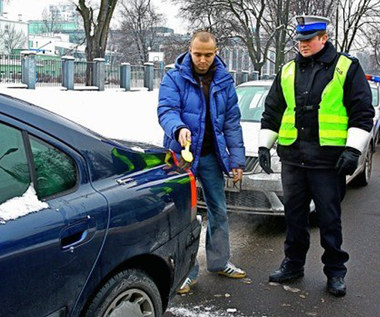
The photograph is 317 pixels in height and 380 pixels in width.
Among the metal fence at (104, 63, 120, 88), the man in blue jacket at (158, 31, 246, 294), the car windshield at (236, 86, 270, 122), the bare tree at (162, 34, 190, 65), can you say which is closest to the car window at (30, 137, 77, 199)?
the man in blue jacket at (158, 31, 246, 294)

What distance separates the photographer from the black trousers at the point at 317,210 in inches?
147

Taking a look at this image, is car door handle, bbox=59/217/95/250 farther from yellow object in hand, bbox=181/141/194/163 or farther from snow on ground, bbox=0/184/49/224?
yellow object in hand, bbox=181/141/194/163

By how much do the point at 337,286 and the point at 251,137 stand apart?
7.23 feet

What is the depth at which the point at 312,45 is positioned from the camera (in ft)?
11.9

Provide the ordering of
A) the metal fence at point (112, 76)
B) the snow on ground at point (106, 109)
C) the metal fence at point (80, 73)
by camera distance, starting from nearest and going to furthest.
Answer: the snow on ground at point (106, 109)
the metal fence at point (80, 73)
the metal fence at point (112, 76)

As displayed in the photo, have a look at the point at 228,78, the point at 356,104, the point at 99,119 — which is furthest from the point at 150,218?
the point at 99,119

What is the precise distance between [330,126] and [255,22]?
35762mm

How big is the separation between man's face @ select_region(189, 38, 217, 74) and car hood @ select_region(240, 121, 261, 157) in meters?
1.80

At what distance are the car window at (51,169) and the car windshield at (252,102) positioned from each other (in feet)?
14.3

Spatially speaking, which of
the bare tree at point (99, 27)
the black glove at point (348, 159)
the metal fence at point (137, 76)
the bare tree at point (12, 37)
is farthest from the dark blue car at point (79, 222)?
the bare tree at point (12, 37)

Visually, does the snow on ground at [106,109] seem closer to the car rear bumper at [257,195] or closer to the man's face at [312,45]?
the car rear bumper at [257,195]

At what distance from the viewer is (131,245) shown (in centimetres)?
250

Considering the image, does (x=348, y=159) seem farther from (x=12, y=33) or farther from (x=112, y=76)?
(x=12, y=33)

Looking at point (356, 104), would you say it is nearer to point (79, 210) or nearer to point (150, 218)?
point (150, 218)
